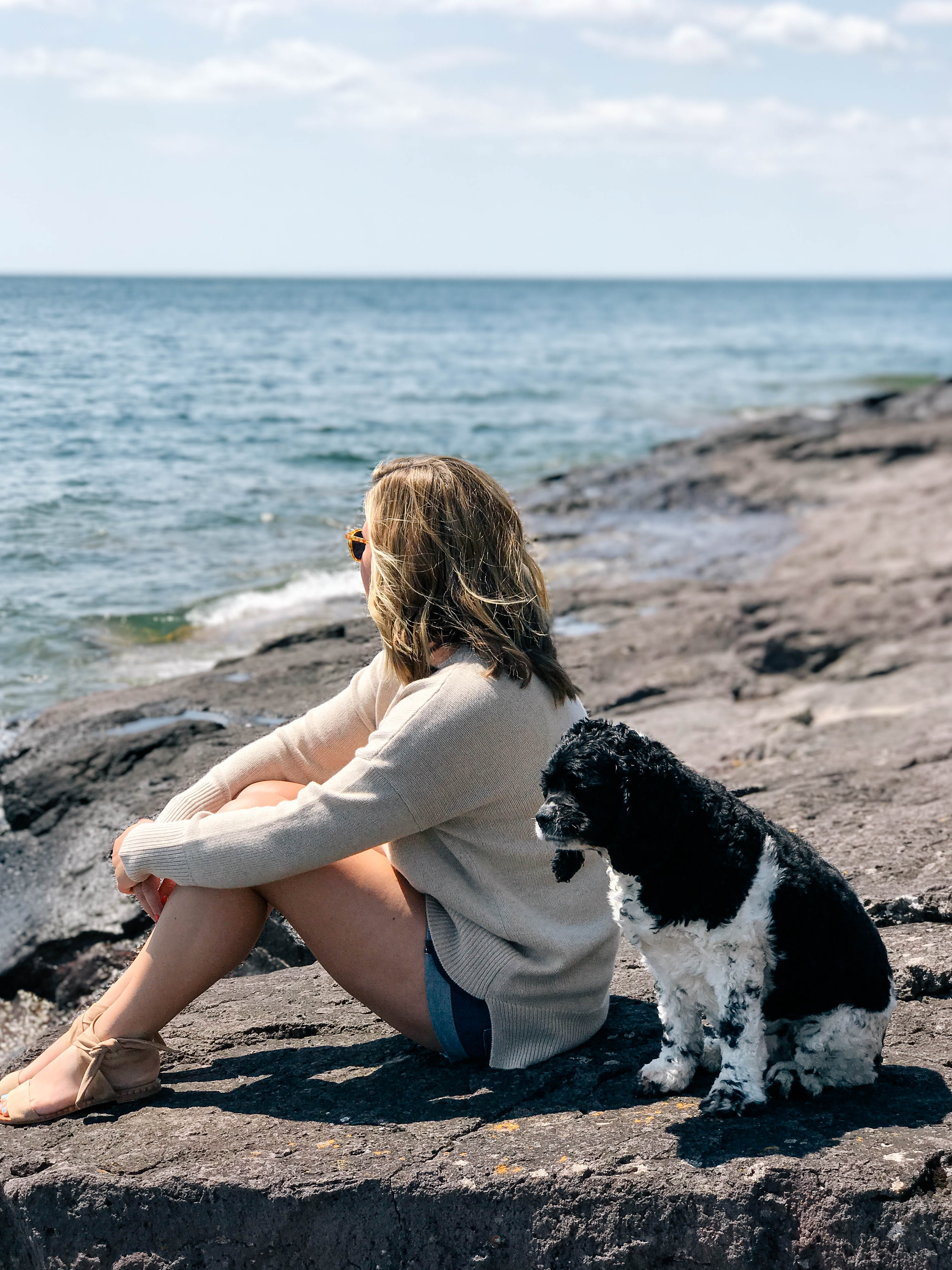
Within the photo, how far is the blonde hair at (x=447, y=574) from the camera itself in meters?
2.64

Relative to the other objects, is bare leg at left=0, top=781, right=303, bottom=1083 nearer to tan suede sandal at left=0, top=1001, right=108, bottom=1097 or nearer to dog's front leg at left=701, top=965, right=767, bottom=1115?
tan suede sandal at left=0, top=1001, right=108, bottom=1097

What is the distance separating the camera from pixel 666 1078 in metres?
2.54

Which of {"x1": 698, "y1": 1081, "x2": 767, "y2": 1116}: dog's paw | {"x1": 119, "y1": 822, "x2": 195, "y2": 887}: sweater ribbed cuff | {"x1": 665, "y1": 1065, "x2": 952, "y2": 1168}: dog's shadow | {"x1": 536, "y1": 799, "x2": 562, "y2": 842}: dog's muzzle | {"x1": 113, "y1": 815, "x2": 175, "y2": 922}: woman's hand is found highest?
{"x1": 536, "y1": 799, "x2": 562, "y2": 842}: dog's muzzle

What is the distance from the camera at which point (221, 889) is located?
8.67ft

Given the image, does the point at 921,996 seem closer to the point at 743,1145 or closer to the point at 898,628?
the point at 743,1145

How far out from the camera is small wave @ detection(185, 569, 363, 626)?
Result: 9.43m

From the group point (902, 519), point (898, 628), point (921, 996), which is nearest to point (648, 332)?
point (902, 519)

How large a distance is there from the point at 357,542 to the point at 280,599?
23.3 feet

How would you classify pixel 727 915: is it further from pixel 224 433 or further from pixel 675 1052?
pixel 224 433

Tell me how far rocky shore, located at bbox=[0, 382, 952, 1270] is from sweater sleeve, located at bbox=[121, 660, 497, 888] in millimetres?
607

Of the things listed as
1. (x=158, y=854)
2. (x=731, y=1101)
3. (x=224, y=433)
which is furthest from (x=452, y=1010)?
(x=224, y=433)

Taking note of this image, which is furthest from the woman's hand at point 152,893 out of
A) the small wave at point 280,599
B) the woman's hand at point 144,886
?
the small wave at point 280,599

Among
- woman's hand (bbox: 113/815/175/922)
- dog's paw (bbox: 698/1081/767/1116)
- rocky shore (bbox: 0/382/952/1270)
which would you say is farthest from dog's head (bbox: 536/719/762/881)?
woman's hand (bbox: 113/815/175/922)

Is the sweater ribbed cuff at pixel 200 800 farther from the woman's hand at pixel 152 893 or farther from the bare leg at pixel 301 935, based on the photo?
the bare leg at pixel 301 935
